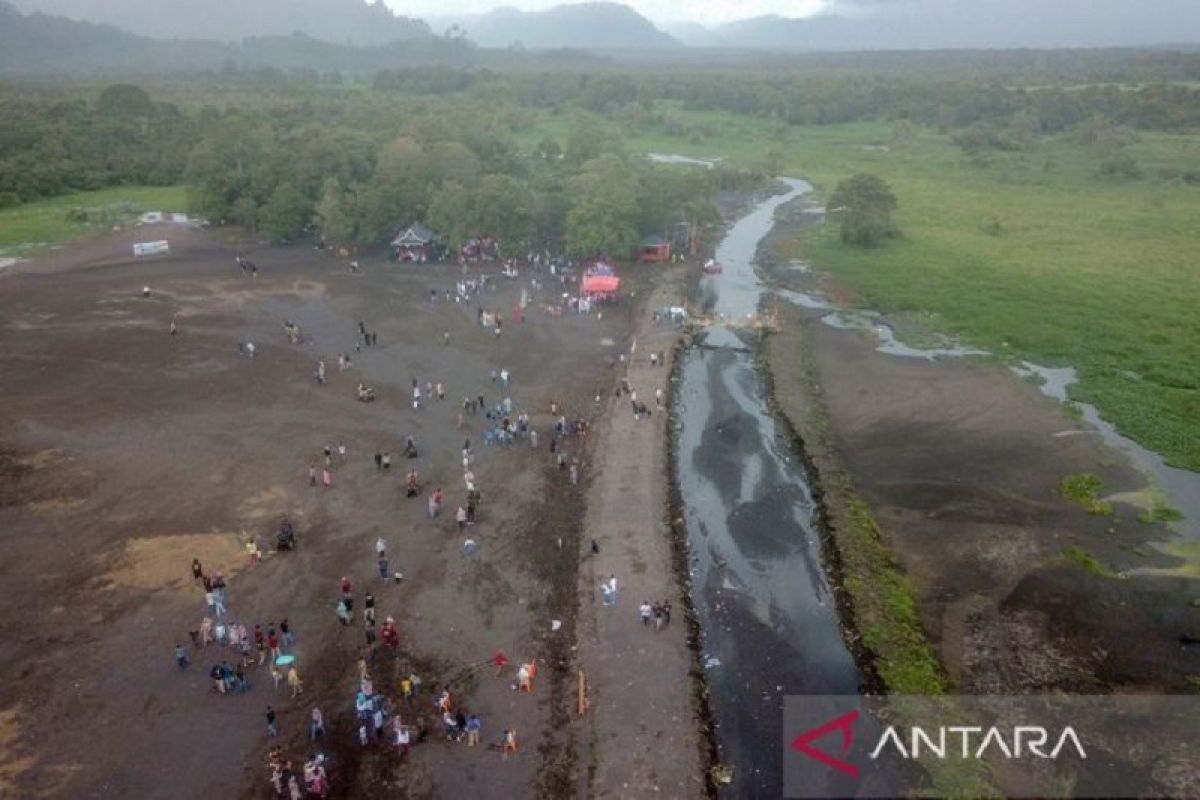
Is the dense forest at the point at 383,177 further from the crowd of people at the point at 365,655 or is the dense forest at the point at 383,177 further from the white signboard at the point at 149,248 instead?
the crowd of people at the point at 365,655

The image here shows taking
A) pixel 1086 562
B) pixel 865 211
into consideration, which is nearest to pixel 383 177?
pixel 865 211

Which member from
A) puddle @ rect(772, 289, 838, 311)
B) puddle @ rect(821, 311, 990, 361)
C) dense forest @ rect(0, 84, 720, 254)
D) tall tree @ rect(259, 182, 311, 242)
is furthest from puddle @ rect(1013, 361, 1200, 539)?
tall tree @ rect(259, 182, 311, 242)

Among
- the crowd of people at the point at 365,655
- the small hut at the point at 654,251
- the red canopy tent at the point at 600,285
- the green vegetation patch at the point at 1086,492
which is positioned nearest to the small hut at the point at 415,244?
the red canopy tent at the point at 600,285

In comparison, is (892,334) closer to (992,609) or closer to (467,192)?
(992,609)

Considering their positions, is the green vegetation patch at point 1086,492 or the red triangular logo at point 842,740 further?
the green vegetation patch at point 1086,492

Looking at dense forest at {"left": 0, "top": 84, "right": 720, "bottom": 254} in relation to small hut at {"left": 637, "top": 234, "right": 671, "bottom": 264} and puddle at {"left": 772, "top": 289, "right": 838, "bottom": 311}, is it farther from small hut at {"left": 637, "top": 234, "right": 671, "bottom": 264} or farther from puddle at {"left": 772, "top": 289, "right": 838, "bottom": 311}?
puddle at {"left": 772, "top": 289, "right": 838, "bottom": 311}

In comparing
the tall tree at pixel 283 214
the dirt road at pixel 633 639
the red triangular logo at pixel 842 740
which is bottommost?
the red triangular logo at pixel 842 740

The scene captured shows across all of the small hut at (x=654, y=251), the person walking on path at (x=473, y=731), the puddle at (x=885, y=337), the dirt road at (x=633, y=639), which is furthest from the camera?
the small hut at (x=654, y=251)

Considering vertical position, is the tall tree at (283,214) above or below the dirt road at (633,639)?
above

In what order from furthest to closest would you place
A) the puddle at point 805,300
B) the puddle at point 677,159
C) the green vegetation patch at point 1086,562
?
the puddle at point 677,159, the puddle at point 805,300, the green vegetation patch at point 1086,562
